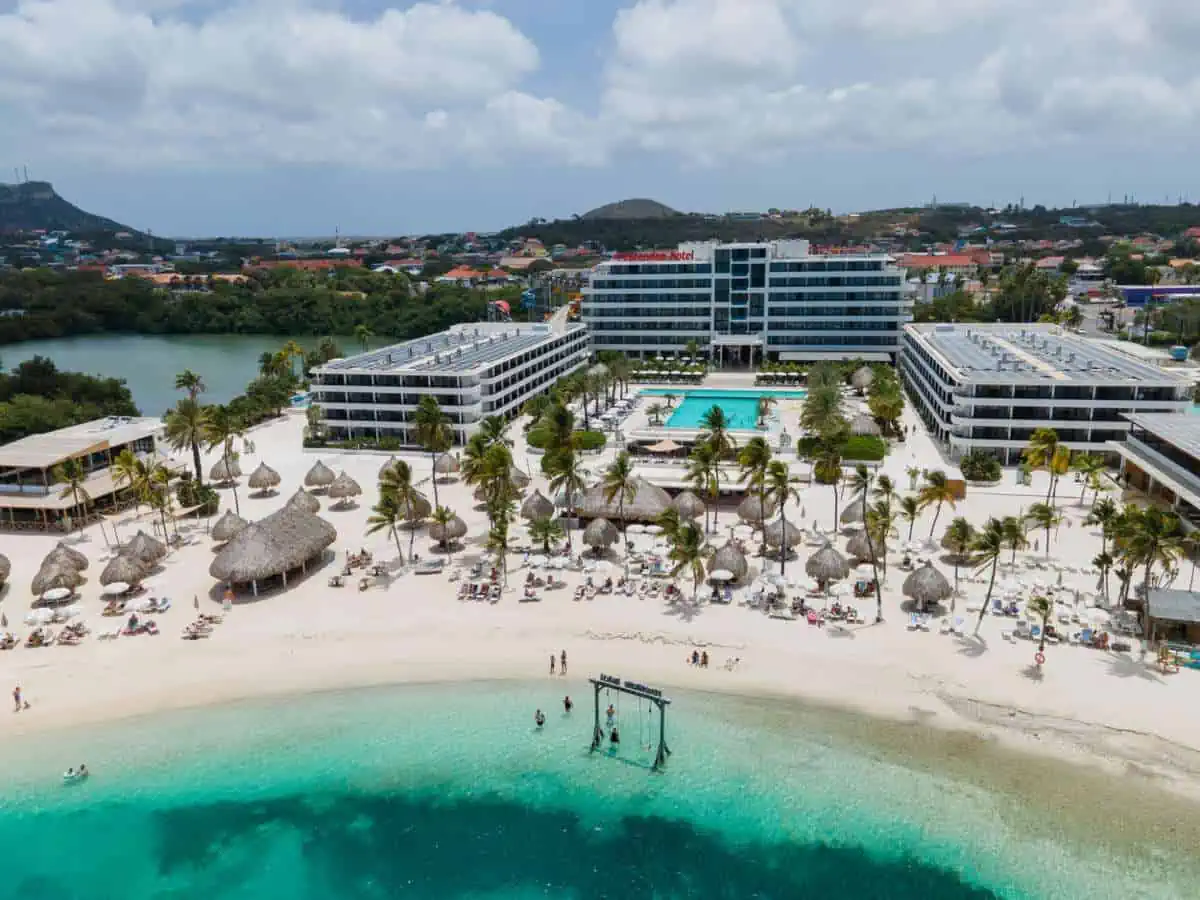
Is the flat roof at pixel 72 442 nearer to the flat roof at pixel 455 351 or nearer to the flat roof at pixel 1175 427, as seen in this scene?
the flat roof at pixel 455 351

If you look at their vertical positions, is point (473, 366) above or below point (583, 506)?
above

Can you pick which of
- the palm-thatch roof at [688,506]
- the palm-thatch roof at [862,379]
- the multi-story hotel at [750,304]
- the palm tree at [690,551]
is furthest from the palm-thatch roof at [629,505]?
→ the multi-story hotel at [750,304]

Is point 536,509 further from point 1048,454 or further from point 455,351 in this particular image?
point 455,351

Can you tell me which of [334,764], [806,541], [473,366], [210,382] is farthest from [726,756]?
[210,382]

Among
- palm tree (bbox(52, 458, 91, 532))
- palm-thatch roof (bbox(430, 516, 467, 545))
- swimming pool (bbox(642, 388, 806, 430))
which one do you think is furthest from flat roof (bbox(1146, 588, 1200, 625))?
palm tree (bbox(52, 458, 91, 532))

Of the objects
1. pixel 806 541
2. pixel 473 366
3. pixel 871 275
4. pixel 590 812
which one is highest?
pixel 871 275

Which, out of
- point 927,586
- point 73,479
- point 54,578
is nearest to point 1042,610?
point 927,586

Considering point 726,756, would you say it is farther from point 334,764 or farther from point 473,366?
point 473,366
